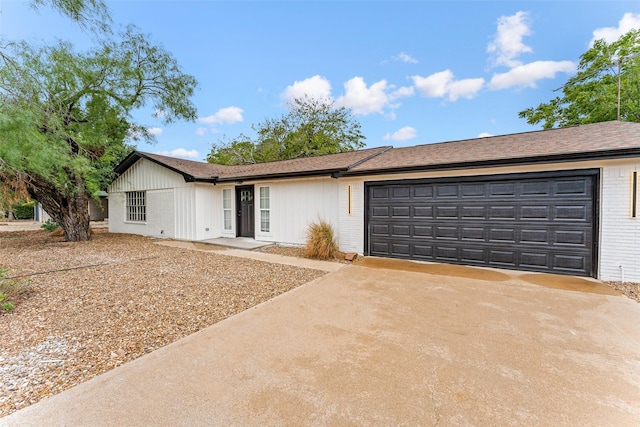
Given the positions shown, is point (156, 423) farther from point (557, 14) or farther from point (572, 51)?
point (572, 51)

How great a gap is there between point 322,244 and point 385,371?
530 cm

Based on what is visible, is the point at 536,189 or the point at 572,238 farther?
the point at 536,189

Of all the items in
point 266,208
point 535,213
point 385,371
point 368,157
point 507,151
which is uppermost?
point 368,157

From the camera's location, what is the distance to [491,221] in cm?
659

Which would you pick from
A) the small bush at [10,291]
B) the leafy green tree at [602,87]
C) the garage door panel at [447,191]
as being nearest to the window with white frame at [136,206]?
the small bush at [10,291]

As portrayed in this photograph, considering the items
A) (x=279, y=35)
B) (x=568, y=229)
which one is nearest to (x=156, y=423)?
(x=568, y=229)

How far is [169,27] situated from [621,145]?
13080 mm

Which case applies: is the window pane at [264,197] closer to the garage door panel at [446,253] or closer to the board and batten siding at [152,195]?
the board and batten siding at [152,195]

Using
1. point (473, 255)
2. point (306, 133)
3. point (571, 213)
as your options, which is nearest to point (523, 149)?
point (571, 213)

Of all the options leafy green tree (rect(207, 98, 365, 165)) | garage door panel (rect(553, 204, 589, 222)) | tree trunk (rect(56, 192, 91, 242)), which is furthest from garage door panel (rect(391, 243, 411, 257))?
leafy green tree (rect(207, 98, 365, 165))

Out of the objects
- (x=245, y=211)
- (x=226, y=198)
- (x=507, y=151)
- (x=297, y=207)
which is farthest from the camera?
(x=226, y=198)

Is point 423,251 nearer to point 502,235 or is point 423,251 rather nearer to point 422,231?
point 422,231

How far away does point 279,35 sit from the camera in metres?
11.6

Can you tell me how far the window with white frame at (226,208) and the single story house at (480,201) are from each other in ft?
2.71
